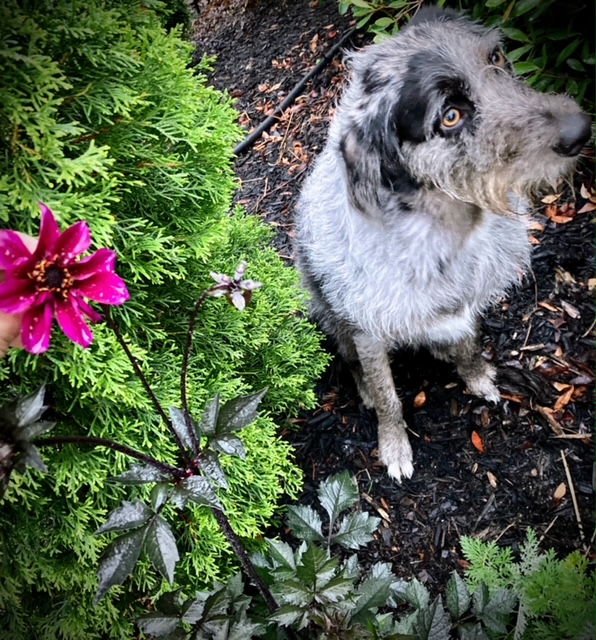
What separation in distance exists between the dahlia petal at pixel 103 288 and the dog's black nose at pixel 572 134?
1551 millimetres

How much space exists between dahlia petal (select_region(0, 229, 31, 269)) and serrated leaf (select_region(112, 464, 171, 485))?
0.50m

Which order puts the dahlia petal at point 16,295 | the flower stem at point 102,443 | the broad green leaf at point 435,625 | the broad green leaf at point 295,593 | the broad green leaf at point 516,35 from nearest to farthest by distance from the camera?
the dahlia petal at point 16,295 → the flower stem at point 102,443 → the broad green leaf at point 295,593 → the broad green leaf at point 435,625 → the broad green leaf at point 516,35

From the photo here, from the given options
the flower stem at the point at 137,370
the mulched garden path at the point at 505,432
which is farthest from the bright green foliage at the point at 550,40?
the flower stem at the point at 137,370

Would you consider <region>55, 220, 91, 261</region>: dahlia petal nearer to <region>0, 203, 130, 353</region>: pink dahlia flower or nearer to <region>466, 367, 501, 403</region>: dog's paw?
<region>0, 203, 130, 353</region>: pink dahlia flower

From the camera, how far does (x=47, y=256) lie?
0.88m

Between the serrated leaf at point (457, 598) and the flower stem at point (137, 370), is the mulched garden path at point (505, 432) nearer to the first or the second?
the serrated leaf at point (457, 598)

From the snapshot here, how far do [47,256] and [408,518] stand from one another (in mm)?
2151

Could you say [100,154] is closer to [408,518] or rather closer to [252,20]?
[408,518]

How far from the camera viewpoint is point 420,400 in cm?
294

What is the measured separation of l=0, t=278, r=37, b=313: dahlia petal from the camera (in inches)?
33.2

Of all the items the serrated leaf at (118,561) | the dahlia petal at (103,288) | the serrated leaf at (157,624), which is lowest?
the serrated leaf at (157,624)

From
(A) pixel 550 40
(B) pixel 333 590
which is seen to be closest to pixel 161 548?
(B) pixel 333 590

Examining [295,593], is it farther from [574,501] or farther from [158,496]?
[574,501]

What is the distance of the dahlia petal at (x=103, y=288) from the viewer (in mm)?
903
